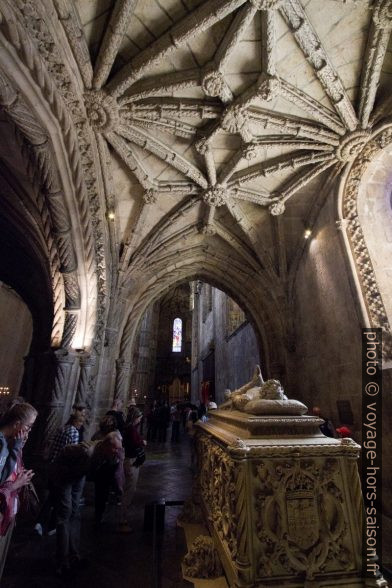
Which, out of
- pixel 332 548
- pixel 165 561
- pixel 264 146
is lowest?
pixel 165 561

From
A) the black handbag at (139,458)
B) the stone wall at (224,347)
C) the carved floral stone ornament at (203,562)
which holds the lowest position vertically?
the carved floral stone ornament at (203,562)

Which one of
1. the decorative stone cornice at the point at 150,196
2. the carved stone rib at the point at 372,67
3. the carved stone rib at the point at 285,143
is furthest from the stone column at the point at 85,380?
the carved stone rib at the point at 372,67

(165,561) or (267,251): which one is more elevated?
(267,251)

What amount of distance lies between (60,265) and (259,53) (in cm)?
Result: 446

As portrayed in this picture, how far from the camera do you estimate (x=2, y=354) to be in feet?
34.2

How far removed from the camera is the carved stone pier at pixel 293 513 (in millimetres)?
1608

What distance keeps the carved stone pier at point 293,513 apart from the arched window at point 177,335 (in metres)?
21.4

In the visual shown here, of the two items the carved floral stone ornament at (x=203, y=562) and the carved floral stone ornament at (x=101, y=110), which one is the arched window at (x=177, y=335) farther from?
the carved floral stone ornament at (x=203, y=562)

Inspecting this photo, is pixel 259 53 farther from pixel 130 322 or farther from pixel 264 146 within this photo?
pixel 130 322

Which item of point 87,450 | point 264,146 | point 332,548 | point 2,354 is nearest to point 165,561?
point 87,450

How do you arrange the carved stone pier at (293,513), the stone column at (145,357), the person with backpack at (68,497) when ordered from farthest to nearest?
1. the stone column at (145,357)
2. the person with backpack at (68,497)
3. the carved stone pier at (293,513)

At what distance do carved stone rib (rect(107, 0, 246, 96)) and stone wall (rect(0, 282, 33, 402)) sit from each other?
955 centimetres

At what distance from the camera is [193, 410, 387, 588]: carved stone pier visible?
161 cm

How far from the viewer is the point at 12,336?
35.5ft
